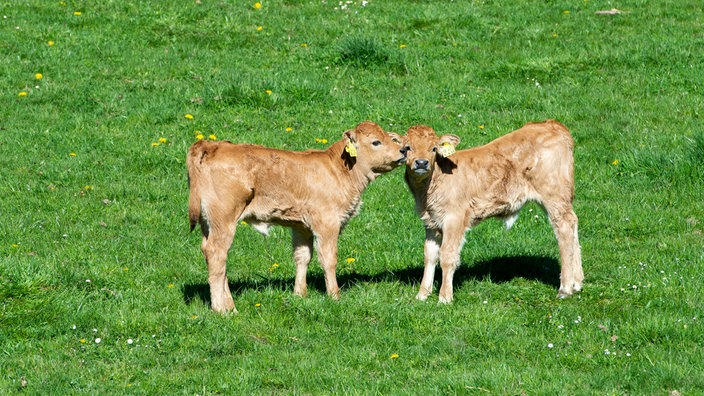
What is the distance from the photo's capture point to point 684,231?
41.7 ft

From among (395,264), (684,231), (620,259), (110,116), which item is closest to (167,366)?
(395,264)

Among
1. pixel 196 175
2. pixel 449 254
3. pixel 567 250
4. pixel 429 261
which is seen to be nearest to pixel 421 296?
pixel 429 261

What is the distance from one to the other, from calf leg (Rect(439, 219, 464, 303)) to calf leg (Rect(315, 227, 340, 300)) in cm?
108

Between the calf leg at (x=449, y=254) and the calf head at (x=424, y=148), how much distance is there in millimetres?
608

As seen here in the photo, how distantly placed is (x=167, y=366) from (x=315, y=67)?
971cm

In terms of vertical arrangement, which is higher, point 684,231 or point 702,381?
point 702,381

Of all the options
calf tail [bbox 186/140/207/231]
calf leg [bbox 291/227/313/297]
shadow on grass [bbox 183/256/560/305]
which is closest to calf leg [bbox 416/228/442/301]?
shadow on grass [bbox 183/256/560/305]

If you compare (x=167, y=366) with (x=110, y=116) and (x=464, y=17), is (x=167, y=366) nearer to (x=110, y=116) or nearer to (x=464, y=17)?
(x=110, y=116)

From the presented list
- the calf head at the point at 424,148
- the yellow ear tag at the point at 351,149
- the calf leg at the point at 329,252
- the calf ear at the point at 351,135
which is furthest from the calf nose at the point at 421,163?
the calf leg at the point at 329,252

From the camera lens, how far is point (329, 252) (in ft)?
35.2

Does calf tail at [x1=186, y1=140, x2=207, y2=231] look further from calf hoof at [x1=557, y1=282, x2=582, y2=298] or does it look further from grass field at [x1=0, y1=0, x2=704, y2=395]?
calf hoof at [x1=557, y1=282, x2=582, y2=298]

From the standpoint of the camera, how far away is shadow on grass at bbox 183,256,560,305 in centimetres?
1141

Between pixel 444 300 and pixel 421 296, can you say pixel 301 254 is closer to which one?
pixel 421 296

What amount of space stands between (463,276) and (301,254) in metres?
1.88
